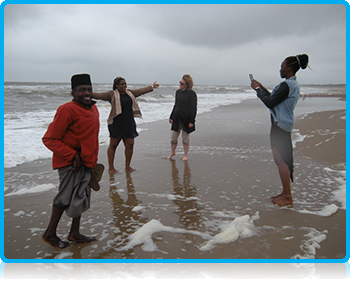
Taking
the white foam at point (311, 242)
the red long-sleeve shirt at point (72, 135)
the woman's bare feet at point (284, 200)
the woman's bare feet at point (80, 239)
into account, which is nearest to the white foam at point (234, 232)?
the white foam at point (311, 242)

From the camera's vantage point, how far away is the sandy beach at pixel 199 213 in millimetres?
2754

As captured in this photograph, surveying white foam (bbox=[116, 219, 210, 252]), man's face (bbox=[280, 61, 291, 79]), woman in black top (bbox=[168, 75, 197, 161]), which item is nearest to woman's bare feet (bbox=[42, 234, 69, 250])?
white foam (bbox=[116, 219, 210, 252])

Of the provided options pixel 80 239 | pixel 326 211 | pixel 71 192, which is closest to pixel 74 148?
pixel 71 192

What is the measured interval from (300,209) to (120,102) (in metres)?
3.38

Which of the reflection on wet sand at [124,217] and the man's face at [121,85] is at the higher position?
the man's face at [121,85]

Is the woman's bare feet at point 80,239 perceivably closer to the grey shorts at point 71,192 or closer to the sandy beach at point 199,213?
the sandy beach at point 199,213

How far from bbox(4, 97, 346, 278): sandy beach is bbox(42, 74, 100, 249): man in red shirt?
1.40 ft

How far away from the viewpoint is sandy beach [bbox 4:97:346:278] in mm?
2754

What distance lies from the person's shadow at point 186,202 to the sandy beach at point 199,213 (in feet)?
0.04

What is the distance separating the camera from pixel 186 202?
13.0 ft

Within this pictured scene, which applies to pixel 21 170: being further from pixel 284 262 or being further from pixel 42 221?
pixel 284 262

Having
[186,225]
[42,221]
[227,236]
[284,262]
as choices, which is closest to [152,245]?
[186,225]

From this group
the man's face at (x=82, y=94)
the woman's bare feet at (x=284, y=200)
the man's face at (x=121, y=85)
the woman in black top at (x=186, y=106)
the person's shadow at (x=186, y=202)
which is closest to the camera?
the man's face at (x=82, y=94)

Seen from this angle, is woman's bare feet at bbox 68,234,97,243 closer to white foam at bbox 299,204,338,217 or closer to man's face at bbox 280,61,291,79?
white foam at bbox 299,204,338,217
